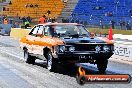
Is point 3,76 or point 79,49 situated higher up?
point 79,49

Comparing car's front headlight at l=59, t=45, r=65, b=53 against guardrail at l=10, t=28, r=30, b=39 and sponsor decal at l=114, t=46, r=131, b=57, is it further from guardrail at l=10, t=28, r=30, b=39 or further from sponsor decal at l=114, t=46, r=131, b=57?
guardrail at l=10, t=28, r=30, b=39

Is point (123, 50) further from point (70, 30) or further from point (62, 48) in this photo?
point (62, 48)

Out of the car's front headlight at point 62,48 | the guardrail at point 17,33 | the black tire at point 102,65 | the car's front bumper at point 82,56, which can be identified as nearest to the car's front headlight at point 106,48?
the car's front bumper at point 82,56

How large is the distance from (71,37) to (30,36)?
2.85 meters

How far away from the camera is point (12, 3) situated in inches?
2483

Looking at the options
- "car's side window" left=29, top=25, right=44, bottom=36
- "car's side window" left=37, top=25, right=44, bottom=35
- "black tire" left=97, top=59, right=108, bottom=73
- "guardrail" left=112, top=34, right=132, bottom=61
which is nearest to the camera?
"black tire" left=97, top=59, right=108, bottom=73

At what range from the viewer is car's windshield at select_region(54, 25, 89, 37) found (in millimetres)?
13008

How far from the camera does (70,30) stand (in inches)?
521

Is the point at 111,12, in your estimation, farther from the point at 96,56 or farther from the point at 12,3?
the point at 96,56

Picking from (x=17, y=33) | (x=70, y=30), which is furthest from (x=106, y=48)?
(x=17, y=33)

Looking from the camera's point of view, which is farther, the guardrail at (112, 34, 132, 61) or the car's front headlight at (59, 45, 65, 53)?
the guardrail at (112, 34, 132, 61)

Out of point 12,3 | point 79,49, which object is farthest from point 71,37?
point 12,3

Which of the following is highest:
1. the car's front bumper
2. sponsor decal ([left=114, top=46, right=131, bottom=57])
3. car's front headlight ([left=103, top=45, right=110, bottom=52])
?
car's front headlight ([left=103, top=45, right=110, bottom=52])

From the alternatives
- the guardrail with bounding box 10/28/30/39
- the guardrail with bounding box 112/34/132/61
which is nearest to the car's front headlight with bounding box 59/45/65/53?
the guardrail with bounding box 112/34/132/61
